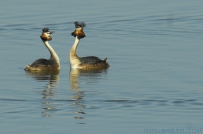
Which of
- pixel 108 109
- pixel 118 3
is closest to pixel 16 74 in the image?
Answer: pixel 108 109

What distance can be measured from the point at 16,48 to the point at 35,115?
9084mm

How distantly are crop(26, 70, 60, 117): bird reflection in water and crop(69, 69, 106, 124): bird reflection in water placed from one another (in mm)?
454

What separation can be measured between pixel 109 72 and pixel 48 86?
2584mm

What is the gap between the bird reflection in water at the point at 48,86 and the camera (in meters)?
18.0

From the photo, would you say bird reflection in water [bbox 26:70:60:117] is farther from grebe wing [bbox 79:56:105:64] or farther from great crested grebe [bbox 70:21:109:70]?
grebe wing [bbox 79:56:105:64]

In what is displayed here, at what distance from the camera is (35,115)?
17.2 metres

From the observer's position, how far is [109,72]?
23172mm

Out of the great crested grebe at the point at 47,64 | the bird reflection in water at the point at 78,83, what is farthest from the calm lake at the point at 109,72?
the great crested grebe at the point at 47,64

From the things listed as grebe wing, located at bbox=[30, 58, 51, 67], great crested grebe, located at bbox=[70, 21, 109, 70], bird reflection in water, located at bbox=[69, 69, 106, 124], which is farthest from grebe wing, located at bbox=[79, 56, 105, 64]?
grebe wing, located at bbox=[30, 58, 51, 67]

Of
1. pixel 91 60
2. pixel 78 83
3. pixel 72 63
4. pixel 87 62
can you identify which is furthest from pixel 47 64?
pixel 78 83

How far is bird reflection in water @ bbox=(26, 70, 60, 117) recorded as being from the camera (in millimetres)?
17969

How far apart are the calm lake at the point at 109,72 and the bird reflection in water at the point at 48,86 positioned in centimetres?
2

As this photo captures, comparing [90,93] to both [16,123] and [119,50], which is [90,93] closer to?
[16,123]

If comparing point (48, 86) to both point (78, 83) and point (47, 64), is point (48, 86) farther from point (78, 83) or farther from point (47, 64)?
point (47, 64)
